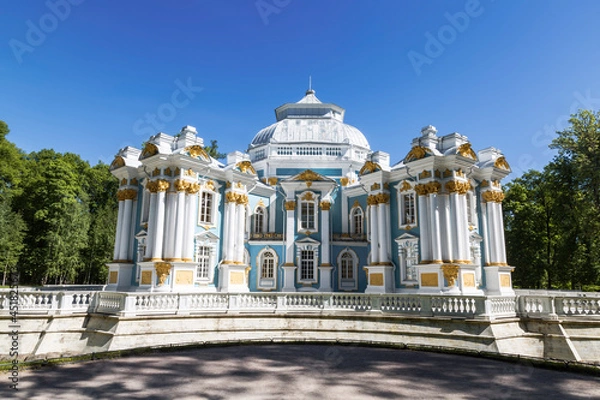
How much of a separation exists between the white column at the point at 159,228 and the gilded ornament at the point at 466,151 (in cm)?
1357

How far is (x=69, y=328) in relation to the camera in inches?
529

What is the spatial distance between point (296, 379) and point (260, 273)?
54.1 ft

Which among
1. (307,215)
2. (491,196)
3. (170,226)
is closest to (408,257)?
(491,196)

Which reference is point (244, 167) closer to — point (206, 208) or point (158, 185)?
point (206, 208)

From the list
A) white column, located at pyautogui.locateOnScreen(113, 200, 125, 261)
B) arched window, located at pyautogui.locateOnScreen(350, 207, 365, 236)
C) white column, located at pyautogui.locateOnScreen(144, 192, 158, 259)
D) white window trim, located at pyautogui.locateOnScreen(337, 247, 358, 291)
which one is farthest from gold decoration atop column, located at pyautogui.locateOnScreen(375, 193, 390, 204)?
white column, located at pyautogui.locateOnScreen(113, 200, 125, 261)

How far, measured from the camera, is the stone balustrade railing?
42.5ft

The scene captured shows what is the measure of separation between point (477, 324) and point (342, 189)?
14090mm

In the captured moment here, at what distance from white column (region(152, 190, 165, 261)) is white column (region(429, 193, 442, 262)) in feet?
39.4

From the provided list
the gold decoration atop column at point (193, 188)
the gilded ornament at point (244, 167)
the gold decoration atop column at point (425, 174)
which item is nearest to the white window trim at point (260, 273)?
the gilded ornament at point (244, 167)

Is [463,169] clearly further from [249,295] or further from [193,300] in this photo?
[193,300]

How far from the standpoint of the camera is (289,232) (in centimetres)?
2372

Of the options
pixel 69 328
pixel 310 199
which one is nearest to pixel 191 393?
pixel 69 328

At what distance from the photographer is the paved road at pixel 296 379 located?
6.31 meters

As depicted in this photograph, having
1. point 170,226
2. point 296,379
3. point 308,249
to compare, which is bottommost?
point 296,379
